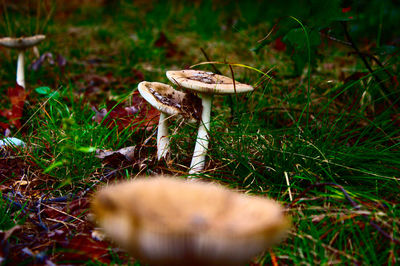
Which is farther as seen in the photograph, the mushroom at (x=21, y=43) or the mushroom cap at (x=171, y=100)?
the mushroom at (x=21, y=43)

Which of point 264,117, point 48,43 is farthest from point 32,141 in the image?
point 48,43

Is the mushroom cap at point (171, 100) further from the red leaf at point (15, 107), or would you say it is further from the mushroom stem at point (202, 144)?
the red leaf at point (15, 107)

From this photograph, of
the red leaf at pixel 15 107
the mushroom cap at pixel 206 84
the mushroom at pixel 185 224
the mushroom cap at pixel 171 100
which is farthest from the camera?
the red leaf at pixel 15 107

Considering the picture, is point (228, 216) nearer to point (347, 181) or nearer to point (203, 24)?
point (347, 181)

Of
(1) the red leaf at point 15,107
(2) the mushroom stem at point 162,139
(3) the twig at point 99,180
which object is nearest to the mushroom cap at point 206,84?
(2) the mushroom stem at point 162,139

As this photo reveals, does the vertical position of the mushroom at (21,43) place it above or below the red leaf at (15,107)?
above

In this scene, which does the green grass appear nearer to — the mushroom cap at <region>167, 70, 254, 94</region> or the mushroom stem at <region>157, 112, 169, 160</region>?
the mushroom stem at <region>157, 112, 169, 160</region>

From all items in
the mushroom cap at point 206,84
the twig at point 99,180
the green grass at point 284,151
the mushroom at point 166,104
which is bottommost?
the twig at point 99,180
